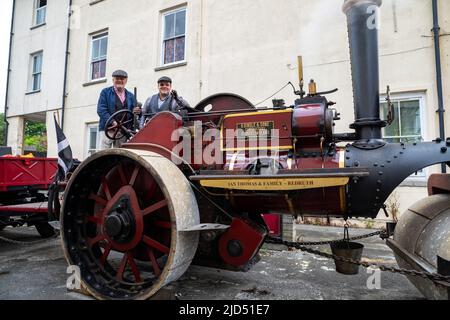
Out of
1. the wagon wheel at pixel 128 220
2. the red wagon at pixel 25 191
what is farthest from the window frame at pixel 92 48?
the wagon wheel at pixel 128 220

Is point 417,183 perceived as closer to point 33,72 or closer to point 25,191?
point 25,191

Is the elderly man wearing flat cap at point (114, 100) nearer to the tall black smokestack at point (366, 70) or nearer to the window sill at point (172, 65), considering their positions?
the tall black smokestack at point (366, 70)

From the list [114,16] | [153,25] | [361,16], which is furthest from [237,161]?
[114,16]

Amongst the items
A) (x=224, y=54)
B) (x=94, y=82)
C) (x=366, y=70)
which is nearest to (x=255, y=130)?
(x=366, y=70)

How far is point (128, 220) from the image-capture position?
2.73m

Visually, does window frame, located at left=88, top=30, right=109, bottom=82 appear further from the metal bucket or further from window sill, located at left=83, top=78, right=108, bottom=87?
the metal bucket

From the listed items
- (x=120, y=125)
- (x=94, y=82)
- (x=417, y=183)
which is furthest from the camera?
(x=94, y=82)

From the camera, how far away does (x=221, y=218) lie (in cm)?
302

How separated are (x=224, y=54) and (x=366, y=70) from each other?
5696 millimetres

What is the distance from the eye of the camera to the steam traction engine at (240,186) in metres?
2.42

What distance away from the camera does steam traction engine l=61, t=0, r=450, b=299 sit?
7.93 ft

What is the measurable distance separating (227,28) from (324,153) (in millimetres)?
6169

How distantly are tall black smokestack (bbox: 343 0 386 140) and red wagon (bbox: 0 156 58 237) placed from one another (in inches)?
154
